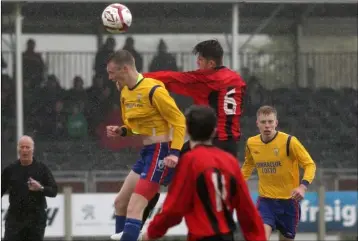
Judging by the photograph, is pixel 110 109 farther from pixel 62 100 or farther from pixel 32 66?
pixel 32 66

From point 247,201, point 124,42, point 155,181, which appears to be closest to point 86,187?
point 124,42

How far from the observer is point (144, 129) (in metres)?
9.63

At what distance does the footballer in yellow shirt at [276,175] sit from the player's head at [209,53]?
6.34 feet

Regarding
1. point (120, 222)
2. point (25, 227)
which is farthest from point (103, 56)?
point (120, 222)

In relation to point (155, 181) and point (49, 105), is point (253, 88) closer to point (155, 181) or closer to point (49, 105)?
point (49, 105)

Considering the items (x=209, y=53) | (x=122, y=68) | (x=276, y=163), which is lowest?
(x=276, y=163)

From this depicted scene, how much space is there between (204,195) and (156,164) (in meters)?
2.80

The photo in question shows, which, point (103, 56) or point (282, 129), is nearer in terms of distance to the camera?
point (103, 56)

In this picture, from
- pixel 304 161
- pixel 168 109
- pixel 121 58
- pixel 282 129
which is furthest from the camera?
pixel 282 129

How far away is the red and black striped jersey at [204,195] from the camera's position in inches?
264

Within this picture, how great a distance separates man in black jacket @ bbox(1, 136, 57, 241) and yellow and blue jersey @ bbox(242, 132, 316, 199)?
10.2 feet

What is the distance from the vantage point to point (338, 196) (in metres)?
18.8

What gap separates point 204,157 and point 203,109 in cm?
32

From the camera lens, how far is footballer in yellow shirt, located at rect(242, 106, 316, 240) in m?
11.4
